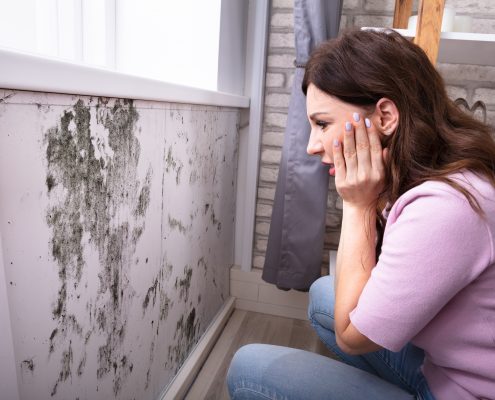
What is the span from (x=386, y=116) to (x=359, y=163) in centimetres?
10

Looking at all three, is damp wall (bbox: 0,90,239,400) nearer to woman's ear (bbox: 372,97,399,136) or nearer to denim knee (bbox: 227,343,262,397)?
denim knee (bbox: 227,343,262,397)

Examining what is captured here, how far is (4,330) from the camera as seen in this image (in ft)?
1.81

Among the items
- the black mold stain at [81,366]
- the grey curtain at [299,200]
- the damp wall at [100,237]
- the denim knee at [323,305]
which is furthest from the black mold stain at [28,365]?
the grey curtain at [299,200]

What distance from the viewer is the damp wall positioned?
0.58m

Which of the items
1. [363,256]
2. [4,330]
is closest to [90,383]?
[4,330]

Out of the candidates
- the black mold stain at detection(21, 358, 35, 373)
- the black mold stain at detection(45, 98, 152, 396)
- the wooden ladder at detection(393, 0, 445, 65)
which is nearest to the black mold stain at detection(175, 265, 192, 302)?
the black mold stain at detection(45, 98, 152, 396)

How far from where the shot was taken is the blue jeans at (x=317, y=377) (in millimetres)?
750

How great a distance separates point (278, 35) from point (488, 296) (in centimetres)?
126

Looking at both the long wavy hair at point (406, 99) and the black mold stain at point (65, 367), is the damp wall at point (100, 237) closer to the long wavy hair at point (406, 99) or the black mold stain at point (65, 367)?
the black mold stain at point (65, 367)

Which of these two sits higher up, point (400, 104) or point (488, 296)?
point (400, 104)

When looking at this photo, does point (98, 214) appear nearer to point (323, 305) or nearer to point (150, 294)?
point (150, 294)

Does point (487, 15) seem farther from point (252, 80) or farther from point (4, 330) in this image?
point (4, 330)

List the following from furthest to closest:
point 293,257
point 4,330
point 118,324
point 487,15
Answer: point 293,257 < point 487,15 < point 118,324 < point 4,330

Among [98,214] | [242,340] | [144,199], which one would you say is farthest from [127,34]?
[242,340]
